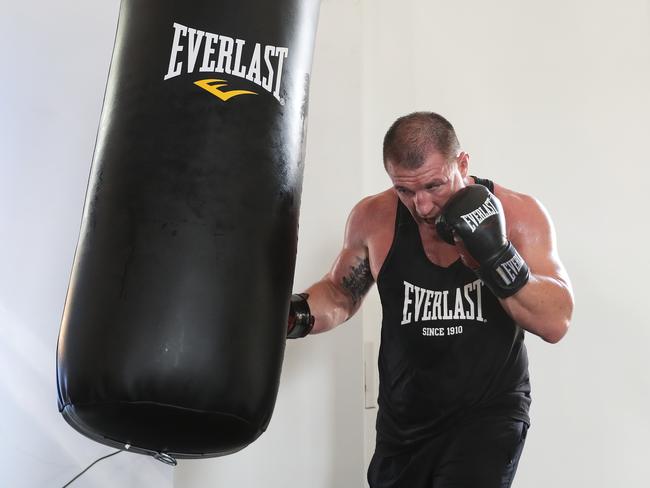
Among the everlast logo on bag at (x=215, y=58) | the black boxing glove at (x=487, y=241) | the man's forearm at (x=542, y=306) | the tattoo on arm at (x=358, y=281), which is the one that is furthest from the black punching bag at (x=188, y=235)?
the tattoo on arm at (x=358, y=281)

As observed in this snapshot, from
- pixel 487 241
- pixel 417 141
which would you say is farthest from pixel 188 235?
pixel 417 141

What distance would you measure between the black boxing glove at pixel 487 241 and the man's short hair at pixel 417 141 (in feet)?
0.74

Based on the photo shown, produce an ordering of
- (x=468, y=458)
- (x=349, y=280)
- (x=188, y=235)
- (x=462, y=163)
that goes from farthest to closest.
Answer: (x=349, y=280), (x=462, y=163), (x=468, y=458), (x=188, y=235)

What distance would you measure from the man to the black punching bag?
0.51 m

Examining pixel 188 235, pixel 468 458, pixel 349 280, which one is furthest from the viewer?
pixel 349 280

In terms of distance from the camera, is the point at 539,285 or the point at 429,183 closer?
the point at 539,285

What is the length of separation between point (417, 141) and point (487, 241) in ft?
1.22

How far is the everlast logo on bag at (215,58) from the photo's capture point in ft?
4.14

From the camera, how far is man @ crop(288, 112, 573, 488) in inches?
64.9

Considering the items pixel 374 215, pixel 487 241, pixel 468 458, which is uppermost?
pixel 374 215

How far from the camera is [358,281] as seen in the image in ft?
6.82

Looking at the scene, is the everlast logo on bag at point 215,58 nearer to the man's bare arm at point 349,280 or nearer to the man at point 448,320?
the man at point 448,320

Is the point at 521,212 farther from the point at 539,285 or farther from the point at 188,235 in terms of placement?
the point at 188,235

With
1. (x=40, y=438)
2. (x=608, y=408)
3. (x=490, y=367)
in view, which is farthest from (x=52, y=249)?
(x=608, y=408)
